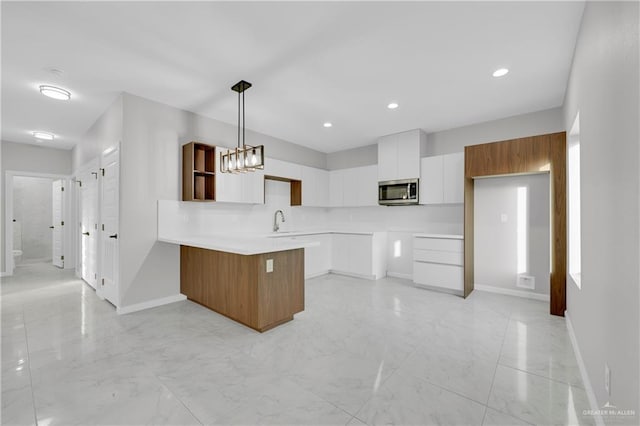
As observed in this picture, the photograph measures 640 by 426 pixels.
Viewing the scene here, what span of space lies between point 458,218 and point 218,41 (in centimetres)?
418

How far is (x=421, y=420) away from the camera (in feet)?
5.05

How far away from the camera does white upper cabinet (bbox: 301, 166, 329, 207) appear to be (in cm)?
544

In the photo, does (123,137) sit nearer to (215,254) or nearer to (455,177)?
(215,254)

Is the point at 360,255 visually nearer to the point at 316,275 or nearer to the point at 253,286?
the point at 316,275

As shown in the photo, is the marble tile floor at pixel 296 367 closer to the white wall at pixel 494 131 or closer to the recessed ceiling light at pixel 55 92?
the white wall at pixel 494 131

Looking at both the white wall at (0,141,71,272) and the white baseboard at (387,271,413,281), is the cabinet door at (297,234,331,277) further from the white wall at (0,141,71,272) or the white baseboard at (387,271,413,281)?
the white wall at (0,141,71,272)

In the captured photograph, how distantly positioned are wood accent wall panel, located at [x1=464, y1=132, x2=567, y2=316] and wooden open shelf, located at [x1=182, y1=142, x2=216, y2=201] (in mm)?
3660

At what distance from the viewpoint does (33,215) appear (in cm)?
741

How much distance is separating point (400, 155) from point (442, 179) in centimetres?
84

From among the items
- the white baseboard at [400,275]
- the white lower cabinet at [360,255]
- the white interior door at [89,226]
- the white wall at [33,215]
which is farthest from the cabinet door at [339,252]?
the white wall at [33,215]

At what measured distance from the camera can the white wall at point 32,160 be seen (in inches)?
205

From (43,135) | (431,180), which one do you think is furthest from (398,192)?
(43,135)

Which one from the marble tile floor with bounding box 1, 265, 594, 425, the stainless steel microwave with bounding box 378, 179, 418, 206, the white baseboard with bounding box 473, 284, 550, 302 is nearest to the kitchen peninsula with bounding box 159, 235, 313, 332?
the marble tile floor with bounding box 1, 265, 594, 425

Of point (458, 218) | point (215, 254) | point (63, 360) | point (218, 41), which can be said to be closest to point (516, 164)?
point (458, 218)
